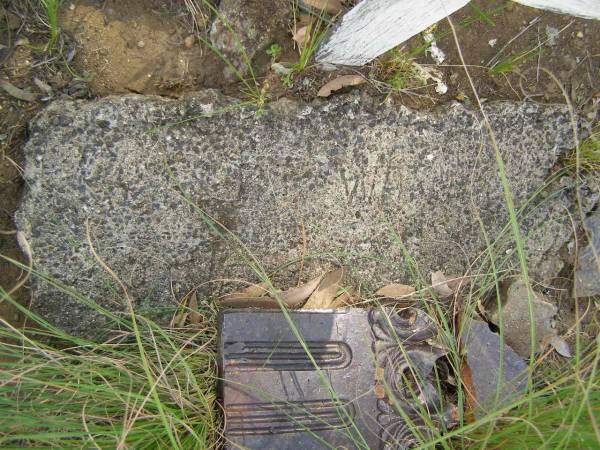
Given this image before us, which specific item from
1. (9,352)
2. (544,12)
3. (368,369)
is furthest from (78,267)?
(544,12)

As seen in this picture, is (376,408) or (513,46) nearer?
(376,408)

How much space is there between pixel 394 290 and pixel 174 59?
→ 3.66 ft

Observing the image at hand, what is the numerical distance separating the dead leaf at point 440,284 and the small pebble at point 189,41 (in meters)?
1.18

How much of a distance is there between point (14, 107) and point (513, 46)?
1.83 m

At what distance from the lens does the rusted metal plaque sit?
157cm

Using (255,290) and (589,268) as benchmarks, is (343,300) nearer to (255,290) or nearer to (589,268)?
(255,290)

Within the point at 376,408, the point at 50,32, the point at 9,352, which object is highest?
the point at 50,32

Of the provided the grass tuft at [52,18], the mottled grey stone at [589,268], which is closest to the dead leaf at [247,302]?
the grass tuft at [52,18]

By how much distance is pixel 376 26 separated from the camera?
5.18 feet

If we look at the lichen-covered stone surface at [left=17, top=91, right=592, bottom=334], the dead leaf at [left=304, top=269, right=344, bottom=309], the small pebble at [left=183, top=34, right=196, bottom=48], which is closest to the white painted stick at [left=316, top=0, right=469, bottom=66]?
the lichen-covered stone surface at [left=17, top=91, right=592, bottom=334]

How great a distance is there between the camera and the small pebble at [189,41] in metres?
1.82

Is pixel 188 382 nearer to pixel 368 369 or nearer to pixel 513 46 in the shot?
pixel 368 369

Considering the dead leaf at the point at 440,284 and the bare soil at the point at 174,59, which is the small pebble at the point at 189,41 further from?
the dead leaf at the point at 440,284

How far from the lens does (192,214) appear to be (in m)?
1.72
